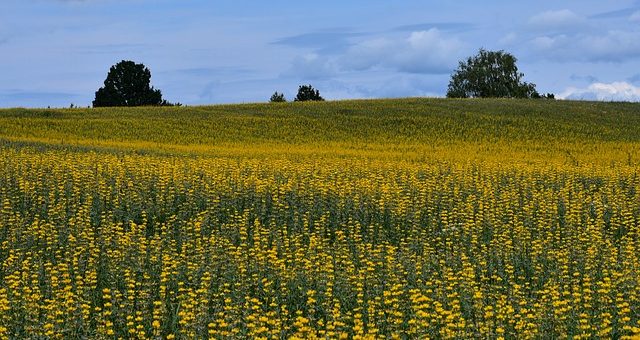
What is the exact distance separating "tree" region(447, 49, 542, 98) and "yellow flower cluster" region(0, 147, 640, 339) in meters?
68.6

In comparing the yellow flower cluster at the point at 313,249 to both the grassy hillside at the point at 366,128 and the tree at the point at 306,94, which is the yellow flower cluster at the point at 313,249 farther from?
the tree at the point at 306,94

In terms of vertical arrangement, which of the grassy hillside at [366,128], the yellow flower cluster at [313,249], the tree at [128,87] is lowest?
the yellow flower cluster at [313,249]

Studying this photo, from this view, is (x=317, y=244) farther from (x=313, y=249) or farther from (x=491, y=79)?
(x=491, y=79)

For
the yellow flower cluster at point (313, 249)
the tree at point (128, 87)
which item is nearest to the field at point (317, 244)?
the yellow flower cluster at point (313, 249)

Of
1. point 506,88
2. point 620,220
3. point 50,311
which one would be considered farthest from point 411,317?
point 506,88

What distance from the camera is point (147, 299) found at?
41.5ft

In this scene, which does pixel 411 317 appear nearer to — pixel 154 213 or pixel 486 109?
pixel 154 213

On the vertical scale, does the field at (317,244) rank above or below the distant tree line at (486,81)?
below

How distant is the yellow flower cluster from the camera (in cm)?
1112

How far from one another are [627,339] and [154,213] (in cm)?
1263

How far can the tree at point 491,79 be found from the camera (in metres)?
95.9

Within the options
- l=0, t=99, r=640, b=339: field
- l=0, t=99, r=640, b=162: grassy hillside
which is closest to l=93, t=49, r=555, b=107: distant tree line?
l=0, t=99, r=640, b=162: grassy hillside

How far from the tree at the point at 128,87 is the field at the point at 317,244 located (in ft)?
178

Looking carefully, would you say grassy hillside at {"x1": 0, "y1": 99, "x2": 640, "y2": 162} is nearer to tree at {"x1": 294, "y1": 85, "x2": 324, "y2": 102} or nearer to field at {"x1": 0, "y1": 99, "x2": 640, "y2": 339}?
field at {"x1": 0, "y1": 99, "x2": 640, "y2": 339}
